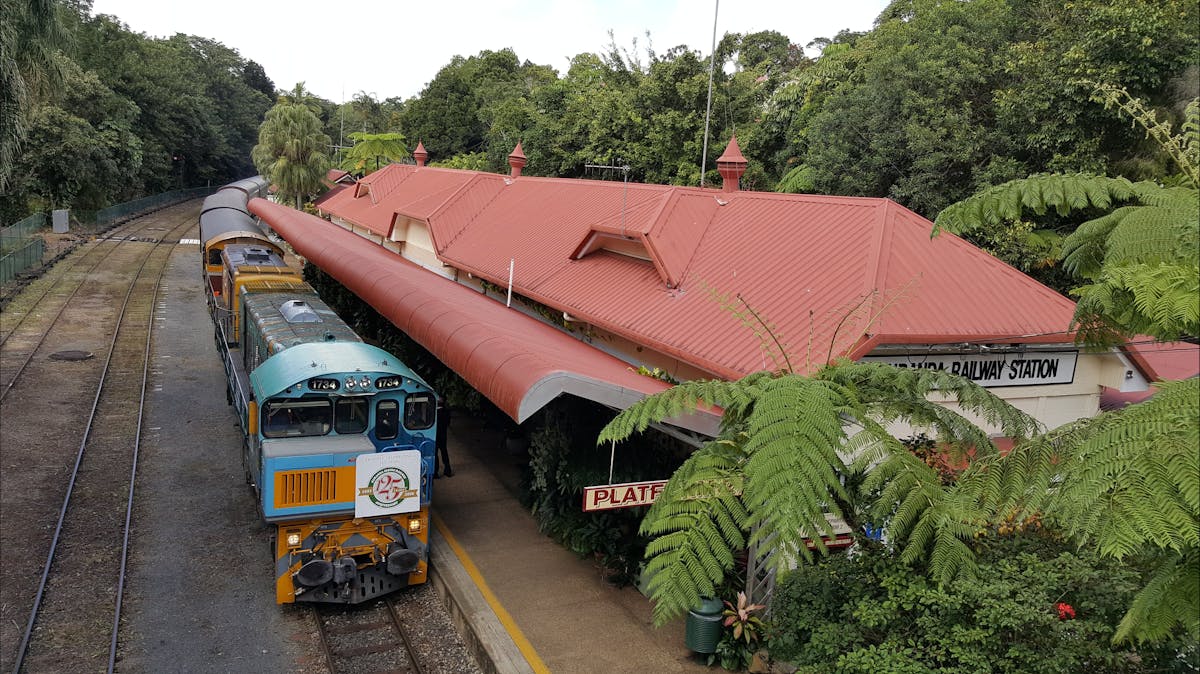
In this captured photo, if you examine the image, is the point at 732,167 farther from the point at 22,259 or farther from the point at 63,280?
the point at 22,259

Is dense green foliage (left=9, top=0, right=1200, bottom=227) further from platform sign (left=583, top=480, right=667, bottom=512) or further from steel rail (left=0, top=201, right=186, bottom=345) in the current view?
platform sign (left=583, top=480, right=667, bottom=512)

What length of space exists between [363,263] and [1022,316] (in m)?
12.7

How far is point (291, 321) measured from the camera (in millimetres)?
14023

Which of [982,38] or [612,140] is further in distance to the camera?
[612,140]

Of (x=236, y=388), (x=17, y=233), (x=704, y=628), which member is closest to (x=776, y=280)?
(x=704, y=628)

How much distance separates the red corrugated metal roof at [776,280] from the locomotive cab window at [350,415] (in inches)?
145

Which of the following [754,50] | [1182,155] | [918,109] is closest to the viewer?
[1182,155]

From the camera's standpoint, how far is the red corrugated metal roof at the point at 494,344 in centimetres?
916

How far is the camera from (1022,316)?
11.2m

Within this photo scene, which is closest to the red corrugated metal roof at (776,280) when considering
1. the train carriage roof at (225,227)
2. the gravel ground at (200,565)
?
the gravel ground at (200,565)

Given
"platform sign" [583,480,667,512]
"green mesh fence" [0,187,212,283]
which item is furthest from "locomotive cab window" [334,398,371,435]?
"green mesh fence" [0,187,212,283]

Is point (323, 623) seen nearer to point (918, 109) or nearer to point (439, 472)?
point (439, 472)

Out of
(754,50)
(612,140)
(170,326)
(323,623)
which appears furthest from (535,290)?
(754,50)

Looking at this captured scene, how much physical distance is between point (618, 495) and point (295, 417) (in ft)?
14.6
